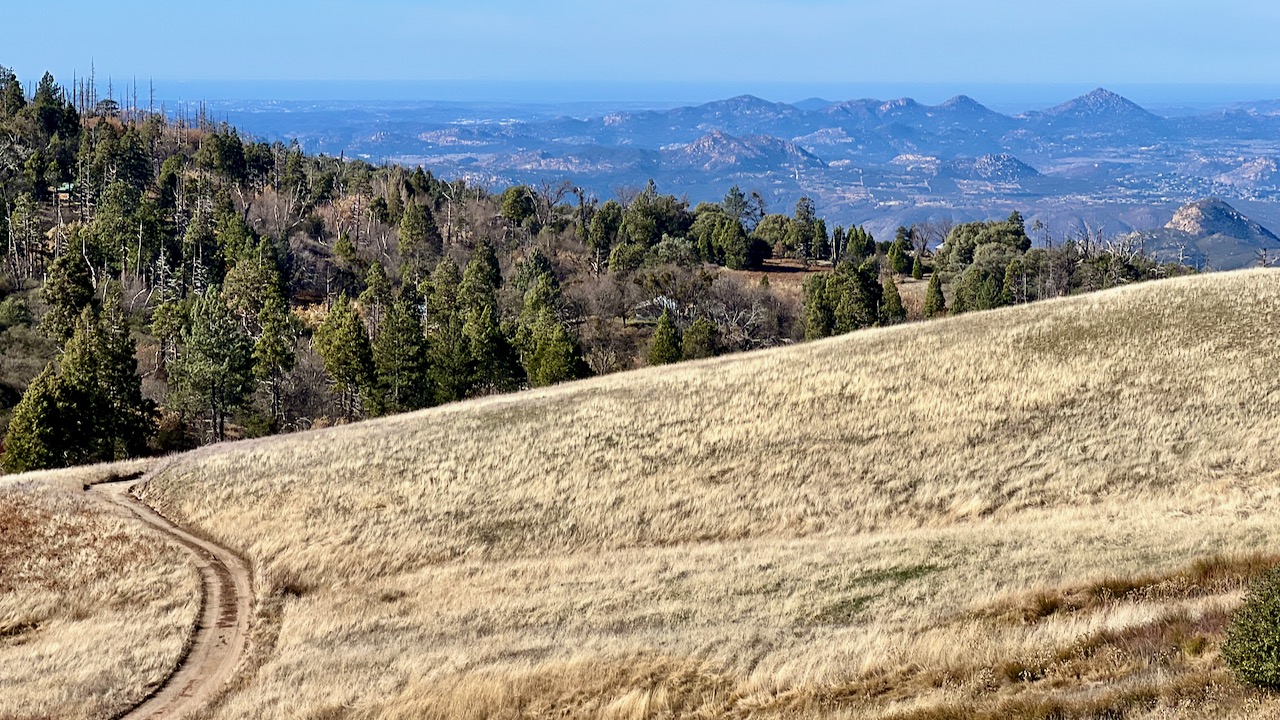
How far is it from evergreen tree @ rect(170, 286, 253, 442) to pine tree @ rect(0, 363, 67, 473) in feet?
27.3

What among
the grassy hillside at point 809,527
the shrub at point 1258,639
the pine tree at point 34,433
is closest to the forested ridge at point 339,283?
the pine tree at point 34,433

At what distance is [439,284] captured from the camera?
81.1 meters

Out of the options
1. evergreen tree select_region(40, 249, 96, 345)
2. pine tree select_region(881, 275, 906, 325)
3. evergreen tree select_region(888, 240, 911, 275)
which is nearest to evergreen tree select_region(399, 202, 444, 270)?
evergreen tree select_region(40, 249, 96, 345)

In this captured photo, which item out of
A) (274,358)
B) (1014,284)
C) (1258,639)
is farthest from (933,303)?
(1258,639)

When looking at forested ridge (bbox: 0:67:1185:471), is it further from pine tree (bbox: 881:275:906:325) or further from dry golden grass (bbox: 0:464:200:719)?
dry golden grass (bbox: 0:464:200:719)

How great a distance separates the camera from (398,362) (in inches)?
2242

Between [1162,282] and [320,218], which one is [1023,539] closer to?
[1162,282]

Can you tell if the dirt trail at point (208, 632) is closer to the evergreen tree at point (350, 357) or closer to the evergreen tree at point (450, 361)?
the evergreen tree at point (350, 357)

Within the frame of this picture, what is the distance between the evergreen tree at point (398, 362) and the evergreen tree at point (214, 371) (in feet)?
24.1

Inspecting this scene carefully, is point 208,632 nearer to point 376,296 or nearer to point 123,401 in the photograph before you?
point 123,401

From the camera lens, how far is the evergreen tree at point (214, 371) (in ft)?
172

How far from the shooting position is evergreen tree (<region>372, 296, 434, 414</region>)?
56.7 meters

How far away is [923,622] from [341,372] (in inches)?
1850

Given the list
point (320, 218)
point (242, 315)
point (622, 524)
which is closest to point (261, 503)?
→ point (622, 524)
